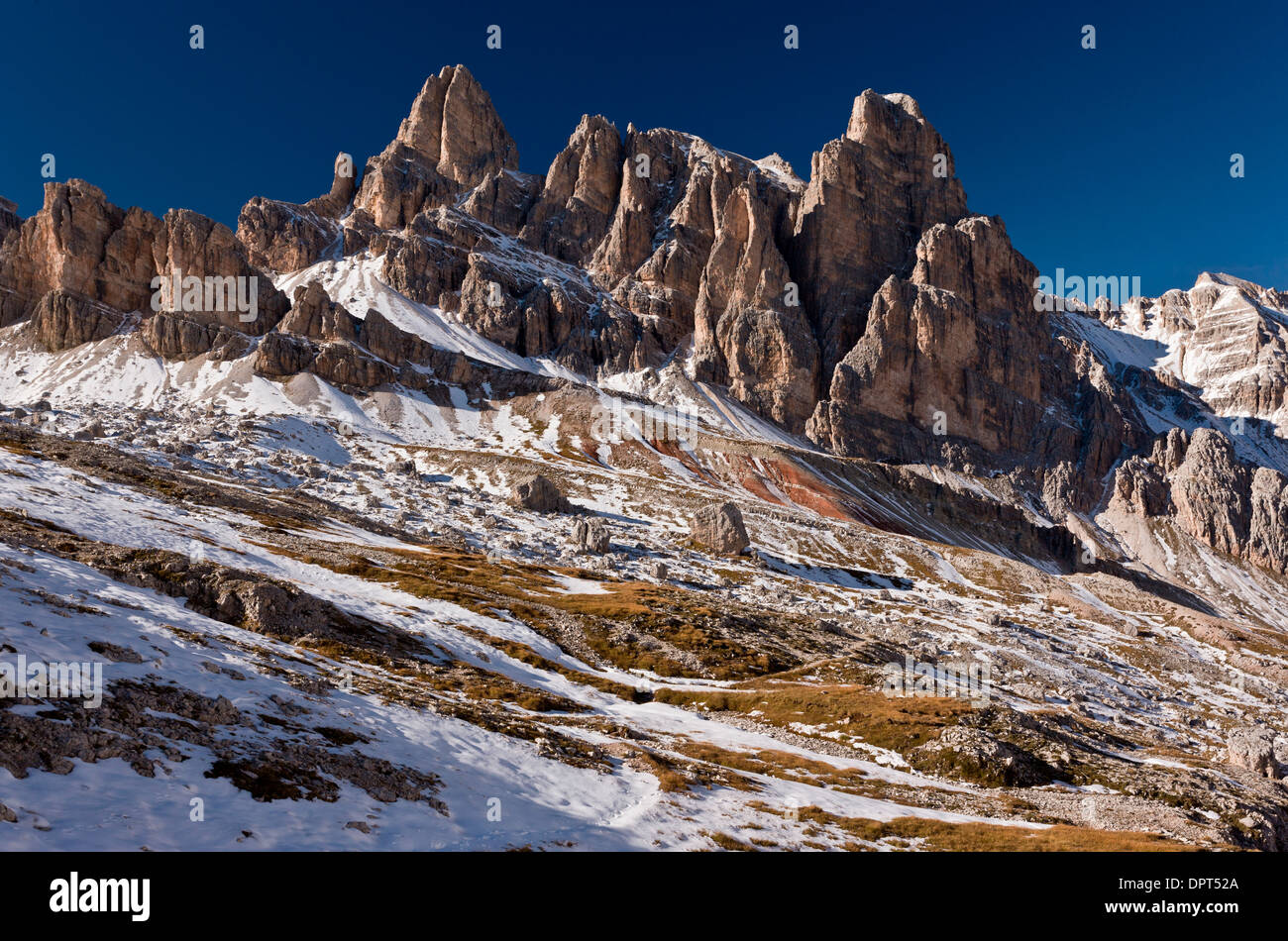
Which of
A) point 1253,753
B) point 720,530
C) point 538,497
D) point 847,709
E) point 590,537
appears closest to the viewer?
point 847,709

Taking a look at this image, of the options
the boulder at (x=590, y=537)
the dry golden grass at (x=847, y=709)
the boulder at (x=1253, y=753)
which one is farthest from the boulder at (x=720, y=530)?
the boulder at (x=1253, y=753)

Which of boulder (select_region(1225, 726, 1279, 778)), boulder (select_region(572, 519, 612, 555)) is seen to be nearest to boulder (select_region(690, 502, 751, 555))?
boulder (select_region(572, 519, 612, 555))

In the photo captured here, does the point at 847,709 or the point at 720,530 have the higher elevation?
the point at 720,530

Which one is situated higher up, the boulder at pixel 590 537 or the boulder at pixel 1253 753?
the boulder at pixel 590 537

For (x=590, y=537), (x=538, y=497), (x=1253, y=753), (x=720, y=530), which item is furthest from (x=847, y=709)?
(x=538, y=497)

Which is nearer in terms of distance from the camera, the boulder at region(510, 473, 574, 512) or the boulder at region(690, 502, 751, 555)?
the boulder at region(690, 502, 751, 555)

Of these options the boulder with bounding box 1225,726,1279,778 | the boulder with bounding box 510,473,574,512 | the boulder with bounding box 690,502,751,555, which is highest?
the boulder with bounding box 510,473,574,512

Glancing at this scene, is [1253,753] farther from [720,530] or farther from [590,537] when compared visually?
[590,537]

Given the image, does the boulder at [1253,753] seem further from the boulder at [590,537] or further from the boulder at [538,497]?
the boulder at [538,497]

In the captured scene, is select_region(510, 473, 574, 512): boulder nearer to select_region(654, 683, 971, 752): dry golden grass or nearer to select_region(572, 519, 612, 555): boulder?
select_region(572, 519, 612, 555): boulder
